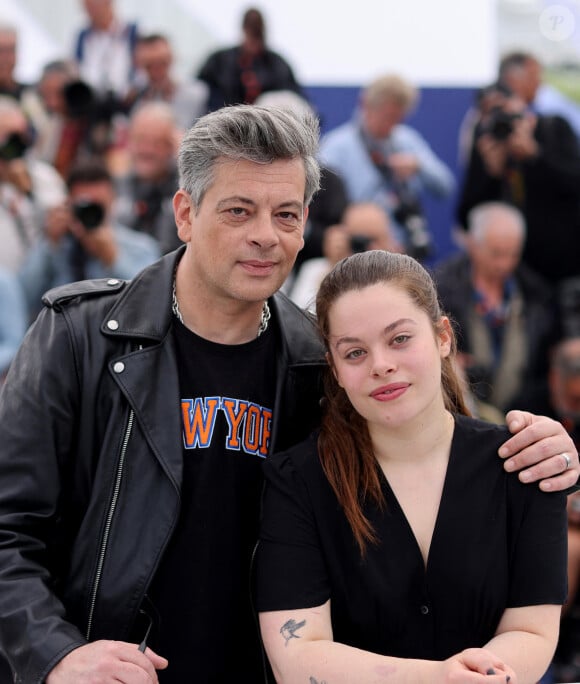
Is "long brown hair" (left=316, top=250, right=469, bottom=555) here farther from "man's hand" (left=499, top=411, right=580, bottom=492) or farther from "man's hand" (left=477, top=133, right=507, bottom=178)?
"man's hand" (left=477, top=133, right=507, bottom=178)

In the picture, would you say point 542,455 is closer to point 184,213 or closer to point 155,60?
point 184,213

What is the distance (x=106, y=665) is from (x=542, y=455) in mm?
966

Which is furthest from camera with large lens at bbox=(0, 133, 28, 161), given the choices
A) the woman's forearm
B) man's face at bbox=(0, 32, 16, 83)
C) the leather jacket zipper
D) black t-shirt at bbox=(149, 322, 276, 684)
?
the woman's forearm

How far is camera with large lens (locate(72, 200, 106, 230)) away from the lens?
199 inches

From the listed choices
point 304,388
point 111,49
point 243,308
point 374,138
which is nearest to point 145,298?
point 243,308

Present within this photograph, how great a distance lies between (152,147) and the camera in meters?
5.67

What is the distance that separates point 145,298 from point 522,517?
0.98 metres

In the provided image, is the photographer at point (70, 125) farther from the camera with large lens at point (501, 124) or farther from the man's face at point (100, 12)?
the camera with large lens at point (501, 124)

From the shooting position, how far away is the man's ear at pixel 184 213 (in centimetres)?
254

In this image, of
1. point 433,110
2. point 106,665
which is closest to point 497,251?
point 433,110

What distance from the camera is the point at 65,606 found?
93.9 inches

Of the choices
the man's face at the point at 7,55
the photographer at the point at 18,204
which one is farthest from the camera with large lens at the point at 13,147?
the man's face at the point at 7,55

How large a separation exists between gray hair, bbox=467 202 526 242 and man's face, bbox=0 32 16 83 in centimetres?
268

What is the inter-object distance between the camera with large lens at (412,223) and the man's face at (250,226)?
11.5ft
